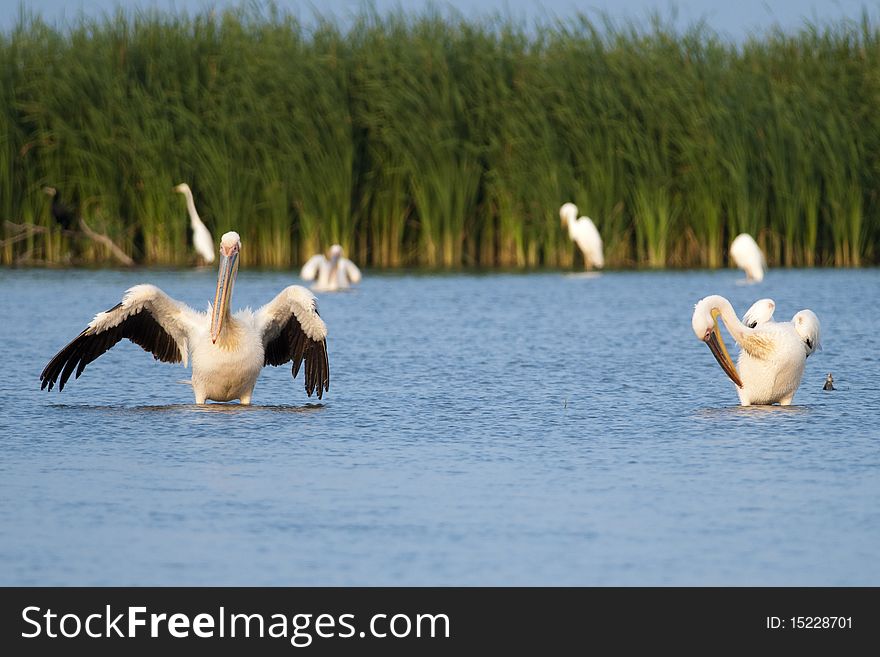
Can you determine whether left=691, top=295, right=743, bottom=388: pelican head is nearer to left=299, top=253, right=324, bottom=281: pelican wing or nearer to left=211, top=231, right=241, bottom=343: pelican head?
left=211, top=231, right=241, bottom=343: pelican head

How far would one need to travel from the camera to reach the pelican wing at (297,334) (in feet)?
25.9

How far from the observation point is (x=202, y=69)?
2005 cm

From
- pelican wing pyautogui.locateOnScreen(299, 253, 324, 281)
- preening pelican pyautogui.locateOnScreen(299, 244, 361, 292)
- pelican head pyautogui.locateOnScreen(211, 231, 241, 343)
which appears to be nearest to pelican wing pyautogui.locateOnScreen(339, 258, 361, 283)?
preening pelican pyautogui.locateOnScreen(299, 244, 361, 292)

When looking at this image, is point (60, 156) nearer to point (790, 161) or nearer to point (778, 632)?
point (790, 161)

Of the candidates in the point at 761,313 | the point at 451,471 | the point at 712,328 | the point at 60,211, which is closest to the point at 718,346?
the point at 712,328

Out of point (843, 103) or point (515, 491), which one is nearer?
point (515, 491)

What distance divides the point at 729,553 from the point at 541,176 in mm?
14935

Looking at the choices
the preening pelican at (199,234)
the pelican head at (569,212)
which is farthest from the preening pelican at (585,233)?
the preening pelican at (199,234)

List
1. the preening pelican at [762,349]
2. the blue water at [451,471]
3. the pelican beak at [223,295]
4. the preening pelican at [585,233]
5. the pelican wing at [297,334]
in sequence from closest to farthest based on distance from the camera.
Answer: the blue water at [451,471]
the pelican beak at [223,295]
the preening pelican at [762,349]
the pelican wing at [297,334]
the preening pelican at [585,233]

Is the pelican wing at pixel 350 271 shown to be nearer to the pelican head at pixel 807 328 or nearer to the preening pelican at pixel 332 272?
the preening pelican at pixel 332 272

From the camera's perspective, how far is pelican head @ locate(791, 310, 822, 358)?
7.84 meters

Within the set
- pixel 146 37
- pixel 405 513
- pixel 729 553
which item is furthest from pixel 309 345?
pixel 146 37

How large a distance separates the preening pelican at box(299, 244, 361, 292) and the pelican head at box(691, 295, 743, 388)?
358 inches

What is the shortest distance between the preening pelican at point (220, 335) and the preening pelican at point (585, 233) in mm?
10204
